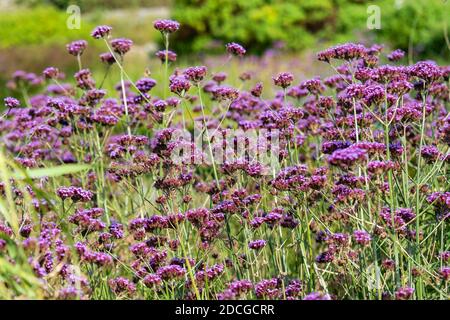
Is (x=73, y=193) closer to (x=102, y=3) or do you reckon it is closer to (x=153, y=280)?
(x=153, y=280)

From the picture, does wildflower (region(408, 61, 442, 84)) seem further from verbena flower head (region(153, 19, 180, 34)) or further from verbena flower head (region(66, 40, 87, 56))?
verbena flower head (region(66, 40, 87, 56))

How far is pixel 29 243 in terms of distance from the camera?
236cm

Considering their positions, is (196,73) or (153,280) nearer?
(153,280)

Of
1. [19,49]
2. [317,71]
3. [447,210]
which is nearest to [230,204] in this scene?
[447,210]

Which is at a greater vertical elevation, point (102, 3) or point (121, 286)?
point (121, 286)

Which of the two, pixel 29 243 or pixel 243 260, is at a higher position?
pixel 29 243

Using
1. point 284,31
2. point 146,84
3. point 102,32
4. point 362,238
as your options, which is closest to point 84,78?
point 146,84

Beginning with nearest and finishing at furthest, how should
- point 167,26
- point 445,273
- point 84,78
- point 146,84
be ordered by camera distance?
point 445,273 < point 167,26 < point 146,84 < point 84,78

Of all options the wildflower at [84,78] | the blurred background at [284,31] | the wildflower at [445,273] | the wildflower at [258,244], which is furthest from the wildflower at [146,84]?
the blurred background at [284,31]

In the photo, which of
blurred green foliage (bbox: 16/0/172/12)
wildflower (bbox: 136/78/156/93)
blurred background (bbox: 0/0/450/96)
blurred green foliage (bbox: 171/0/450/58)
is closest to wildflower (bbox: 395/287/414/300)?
wildflower (bbox: 136/78/156/93)

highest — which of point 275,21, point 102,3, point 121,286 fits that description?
point 121,286

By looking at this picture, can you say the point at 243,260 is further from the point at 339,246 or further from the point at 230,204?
the point at 339,246

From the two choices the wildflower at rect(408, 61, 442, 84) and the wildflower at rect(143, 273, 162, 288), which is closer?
the wildflower at rect(143, 273, 162, 288)
